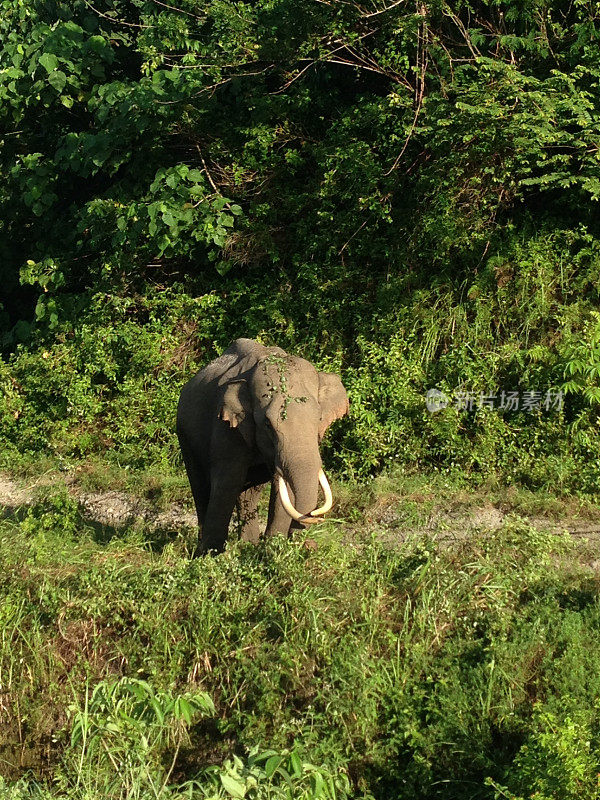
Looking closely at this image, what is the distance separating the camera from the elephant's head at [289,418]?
5.79 m

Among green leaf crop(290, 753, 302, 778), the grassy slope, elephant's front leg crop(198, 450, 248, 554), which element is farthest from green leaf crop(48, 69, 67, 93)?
green leaf crop(290, 753, 302, 778)

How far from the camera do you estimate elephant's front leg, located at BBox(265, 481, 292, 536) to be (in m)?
6.12

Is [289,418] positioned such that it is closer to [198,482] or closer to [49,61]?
[198,482]

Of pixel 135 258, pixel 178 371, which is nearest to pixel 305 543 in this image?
pixel 178 371

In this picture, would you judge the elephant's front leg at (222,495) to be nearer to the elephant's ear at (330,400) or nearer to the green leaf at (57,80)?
the elephant's ear at (330,400)

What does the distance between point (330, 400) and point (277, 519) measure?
843mm

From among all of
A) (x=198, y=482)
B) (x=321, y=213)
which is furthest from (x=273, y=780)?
(x=321, y=213)

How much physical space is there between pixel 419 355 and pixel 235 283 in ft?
7.94

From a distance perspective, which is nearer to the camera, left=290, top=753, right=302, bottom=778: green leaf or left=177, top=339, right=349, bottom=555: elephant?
left=290, top=753, right=302, bottom=778: green leaf

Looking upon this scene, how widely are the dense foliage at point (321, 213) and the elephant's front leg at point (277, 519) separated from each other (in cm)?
253

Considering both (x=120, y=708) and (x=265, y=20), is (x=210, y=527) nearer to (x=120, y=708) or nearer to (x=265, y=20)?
(x=120, y=708)

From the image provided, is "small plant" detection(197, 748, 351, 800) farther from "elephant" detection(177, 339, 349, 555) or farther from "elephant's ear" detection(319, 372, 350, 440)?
"elephant's ear" detection(319, 372, 350, 440)

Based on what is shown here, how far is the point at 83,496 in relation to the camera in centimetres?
903

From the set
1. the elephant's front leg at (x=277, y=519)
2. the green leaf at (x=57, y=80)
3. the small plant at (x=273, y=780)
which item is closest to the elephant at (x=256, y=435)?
the elephant's front leg at (x=277, y=519)
